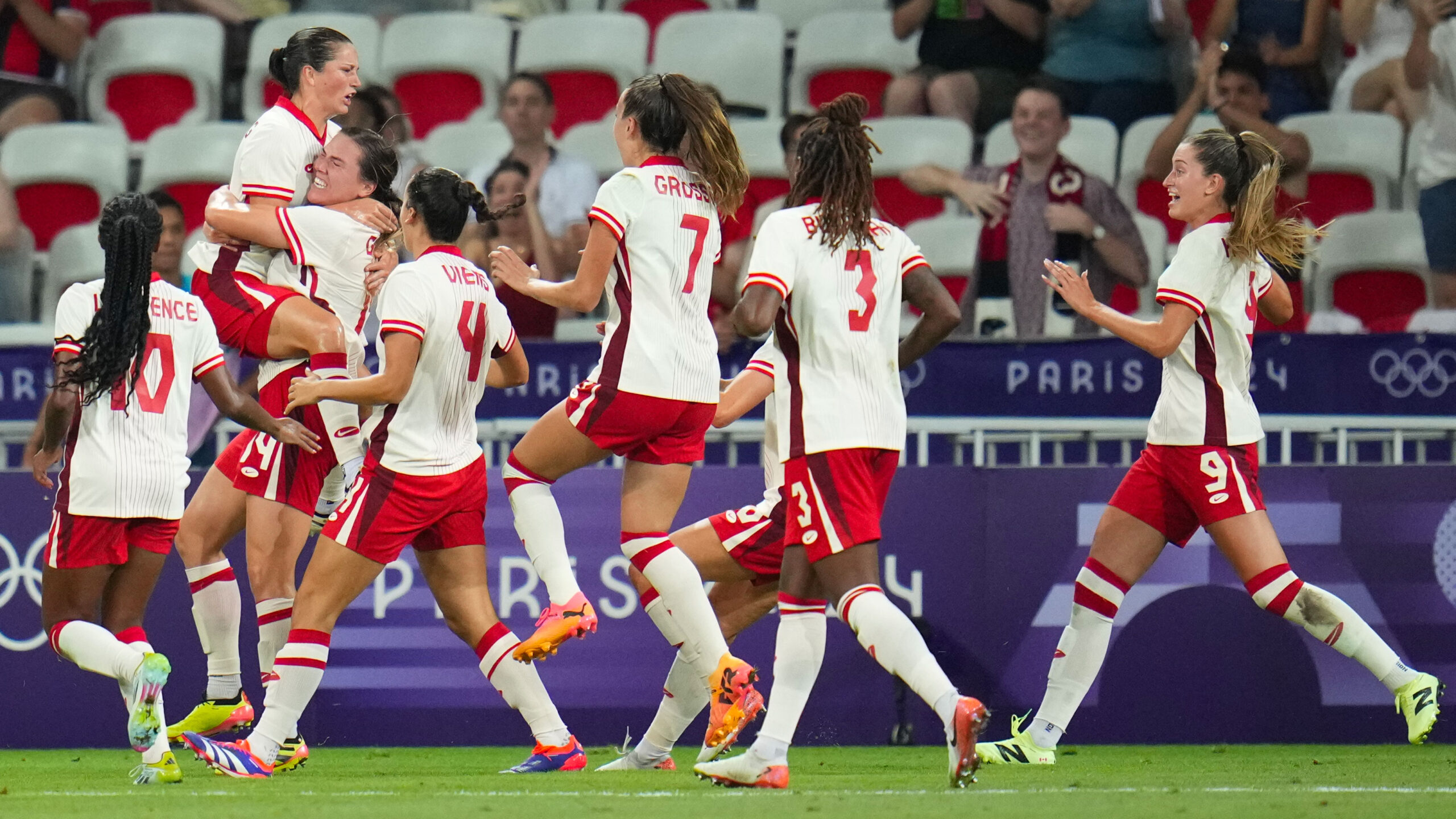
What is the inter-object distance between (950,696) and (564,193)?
6.15m

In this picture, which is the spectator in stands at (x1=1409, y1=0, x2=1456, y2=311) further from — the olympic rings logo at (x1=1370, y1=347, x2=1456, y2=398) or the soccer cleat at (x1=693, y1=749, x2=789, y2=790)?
the soccer cleat at (x1=693, y1=749, x2=789, y2=790)

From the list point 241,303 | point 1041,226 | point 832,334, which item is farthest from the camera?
point 1041,226

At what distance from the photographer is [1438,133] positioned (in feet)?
33.9

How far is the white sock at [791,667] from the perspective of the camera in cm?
527

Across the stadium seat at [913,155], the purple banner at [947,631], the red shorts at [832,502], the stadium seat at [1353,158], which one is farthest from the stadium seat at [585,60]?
the red shorts at [832,502]

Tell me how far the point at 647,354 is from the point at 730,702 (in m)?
1.14

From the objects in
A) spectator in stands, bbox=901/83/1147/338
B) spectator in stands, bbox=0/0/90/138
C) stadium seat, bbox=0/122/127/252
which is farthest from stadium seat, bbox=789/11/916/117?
spectator in stands, bbox=0/0/90/138

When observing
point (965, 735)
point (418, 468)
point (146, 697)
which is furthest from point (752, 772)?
point (146, 697)

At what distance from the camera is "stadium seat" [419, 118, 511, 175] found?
37.9 feet

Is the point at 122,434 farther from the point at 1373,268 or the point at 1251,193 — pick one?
the point at 1373,268

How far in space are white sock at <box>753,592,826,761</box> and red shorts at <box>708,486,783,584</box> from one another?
2.73 feet

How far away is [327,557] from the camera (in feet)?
18.7

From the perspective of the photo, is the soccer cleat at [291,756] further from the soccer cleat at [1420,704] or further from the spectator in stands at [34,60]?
the spectator in stands at [34,60]

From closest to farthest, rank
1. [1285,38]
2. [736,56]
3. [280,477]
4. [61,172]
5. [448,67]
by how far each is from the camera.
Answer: [280,477] < [1285,38] < [61,172] < [736,56] < [448,67]
